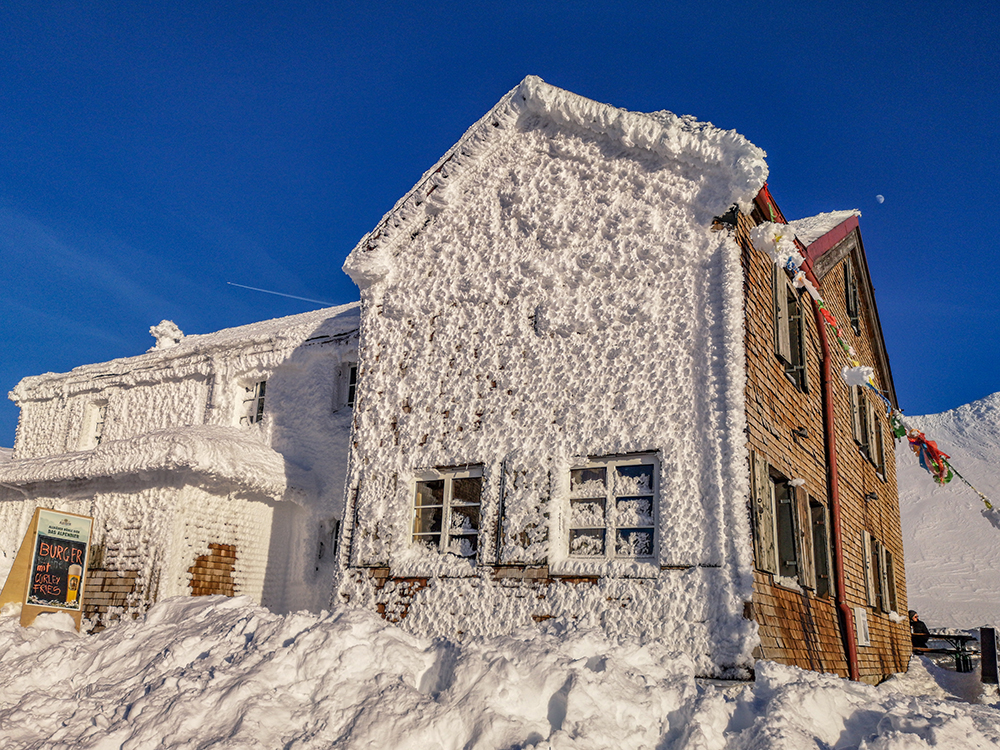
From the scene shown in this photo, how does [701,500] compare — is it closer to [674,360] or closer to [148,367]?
[674,360]

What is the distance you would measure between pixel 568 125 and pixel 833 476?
582 centimetres

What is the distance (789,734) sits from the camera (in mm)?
4902

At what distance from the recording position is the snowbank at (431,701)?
4.97 metres

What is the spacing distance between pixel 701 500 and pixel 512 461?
217 centimetres

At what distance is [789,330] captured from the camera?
34.4 ft

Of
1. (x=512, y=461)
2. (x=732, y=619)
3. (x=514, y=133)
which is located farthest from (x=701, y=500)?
(x=514, y=133)

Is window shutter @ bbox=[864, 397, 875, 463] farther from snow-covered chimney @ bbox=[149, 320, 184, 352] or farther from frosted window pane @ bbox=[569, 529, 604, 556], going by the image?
snow-covered chimney @ bbox=[149, 320, 184, 352]

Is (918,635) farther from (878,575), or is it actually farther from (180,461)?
(180,461)

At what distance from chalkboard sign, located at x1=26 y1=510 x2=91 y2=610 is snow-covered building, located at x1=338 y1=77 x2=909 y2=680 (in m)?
3.29

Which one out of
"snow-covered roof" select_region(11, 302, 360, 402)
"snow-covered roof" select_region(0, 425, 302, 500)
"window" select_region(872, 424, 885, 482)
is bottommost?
"snow-covered roof" select_region(0, 425, 302, 500)

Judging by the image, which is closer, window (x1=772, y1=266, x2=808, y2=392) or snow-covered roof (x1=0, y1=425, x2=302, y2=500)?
window (x1=772, y1=266, x2=808, y2=392)

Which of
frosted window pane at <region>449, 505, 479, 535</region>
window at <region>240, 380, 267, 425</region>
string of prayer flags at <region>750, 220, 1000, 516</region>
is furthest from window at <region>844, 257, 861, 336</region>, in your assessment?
window at <region>240, 380, 267, 425</region>

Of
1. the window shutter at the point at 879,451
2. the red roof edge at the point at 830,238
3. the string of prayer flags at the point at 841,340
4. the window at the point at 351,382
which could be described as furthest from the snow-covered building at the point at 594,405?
the window shutter at the point at 879,451

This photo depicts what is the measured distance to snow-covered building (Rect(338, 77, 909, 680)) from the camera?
25.7ft
